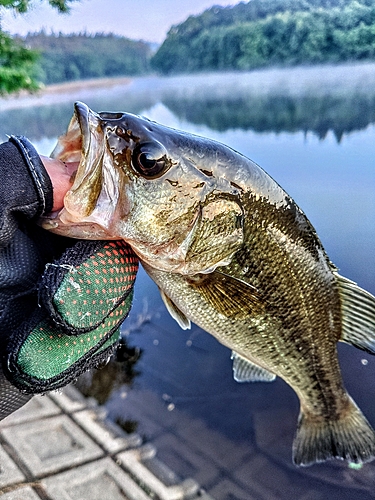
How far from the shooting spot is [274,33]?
78.1 ft

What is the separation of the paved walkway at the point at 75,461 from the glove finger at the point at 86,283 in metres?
1.26

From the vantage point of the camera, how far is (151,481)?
7.75 feet

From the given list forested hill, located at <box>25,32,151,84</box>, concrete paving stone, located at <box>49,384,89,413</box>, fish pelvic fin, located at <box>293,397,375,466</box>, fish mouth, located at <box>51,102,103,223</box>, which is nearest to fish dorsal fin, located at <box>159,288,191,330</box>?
fish mouth, located at <box>51,102,103,223</box>

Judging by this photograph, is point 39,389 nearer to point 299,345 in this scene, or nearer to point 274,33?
point 299,345

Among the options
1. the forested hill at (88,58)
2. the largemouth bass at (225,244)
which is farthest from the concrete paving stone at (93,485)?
the forested hill at (88,58)

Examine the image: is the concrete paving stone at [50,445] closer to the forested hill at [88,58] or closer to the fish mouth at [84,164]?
the fish mouth at [84,164]

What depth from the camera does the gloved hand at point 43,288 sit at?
117cm

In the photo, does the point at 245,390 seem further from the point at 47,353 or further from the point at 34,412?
the point at 47,353

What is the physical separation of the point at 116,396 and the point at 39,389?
2330 mm

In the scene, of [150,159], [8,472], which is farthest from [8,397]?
[8,472]

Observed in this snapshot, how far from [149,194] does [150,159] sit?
11 cm

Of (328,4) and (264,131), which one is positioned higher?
(328,4)

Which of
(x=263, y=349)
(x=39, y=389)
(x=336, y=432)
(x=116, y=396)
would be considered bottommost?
(x=116, y=396)

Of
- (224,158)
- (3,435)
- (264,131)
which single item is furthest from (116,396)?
(264,131)
